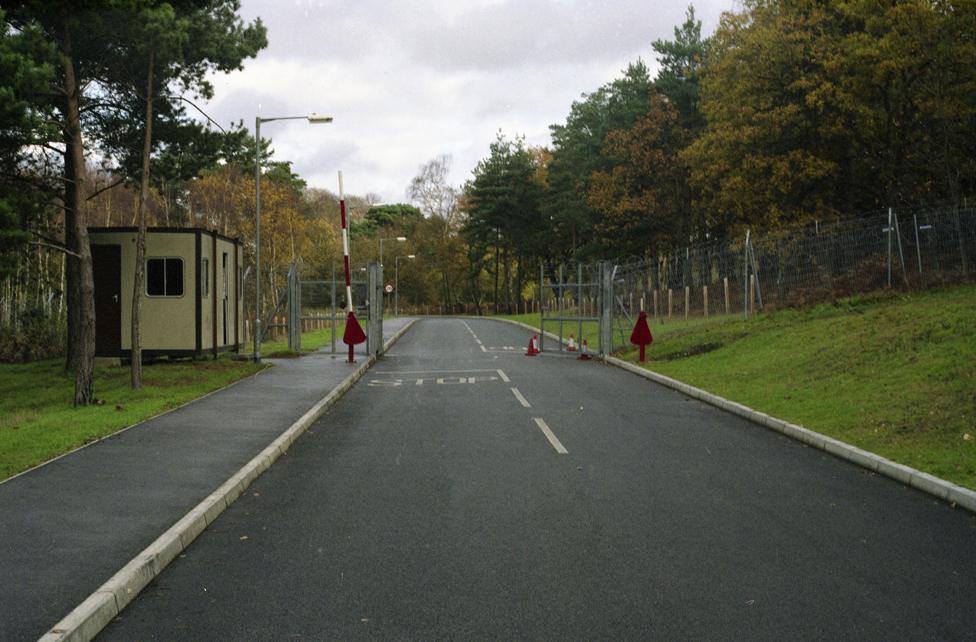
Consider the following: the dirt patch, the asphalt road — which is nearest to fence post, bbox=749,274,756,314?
the dirt patch

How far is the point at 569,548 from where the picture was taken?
5832 millimetres

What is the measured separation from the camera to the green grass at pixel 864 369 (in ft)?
30.9

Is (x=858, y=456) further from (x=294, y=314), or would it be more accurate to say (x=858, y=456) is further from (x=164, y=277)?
(x=294, y=314)

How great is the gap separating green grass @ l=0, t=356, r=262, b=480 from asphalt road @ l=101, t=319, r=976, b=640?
285 cm

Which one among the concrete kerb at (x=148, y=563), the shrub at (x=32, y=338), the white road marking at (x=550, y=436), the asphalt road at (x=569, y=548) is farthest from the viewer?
the shrub at (x=32, y=338)

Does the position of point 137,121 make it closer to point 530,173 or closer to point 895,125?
point 895,125

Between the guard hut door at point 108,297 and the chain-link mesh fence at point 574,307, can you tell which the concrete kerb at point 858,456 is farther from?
the guard hut door at point 108,297

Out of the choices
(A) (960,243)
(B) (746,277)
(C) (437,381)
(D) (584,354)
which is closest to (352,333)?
(C) (437,381)

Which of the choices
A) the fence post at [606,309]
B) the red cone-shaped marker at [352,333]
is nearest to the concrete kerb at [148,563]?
the red cone-shaped marker at [352,333]

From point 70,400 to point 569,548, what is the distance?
12826 mm

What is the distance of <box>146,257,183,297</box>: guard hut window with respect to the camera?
20.1 m

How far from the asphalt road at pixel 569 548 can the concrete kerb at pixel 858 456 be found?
0.18 meters

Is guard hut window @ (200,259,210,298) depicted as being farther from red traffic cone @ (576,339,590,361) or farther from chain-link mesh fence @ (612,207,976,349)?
chain-link mesh fence @ (612,207,976,349)

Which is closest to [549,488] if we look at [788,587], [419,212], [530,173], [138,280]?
[788,587]
